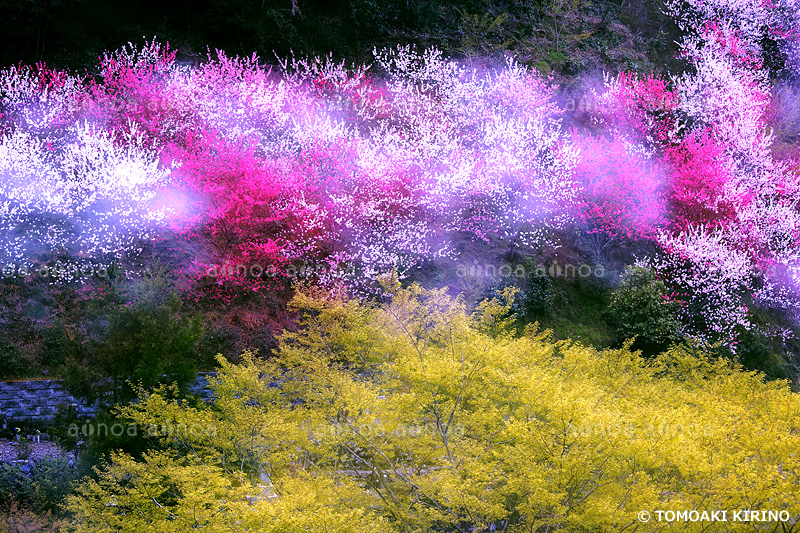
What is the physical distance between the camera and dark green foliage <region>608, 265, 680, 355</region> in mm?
18750

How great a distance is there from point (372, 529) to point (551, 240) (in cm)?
1415

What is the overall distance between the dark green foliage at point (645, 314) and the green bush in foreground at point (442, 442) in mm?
3221

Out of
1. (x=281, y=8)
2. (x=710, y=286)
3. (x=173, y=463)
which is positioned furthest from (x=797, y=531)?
(x=281, y=8)

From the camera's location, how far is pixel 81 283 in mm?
17594

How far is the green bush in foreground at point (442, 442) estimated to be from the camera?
387 inches

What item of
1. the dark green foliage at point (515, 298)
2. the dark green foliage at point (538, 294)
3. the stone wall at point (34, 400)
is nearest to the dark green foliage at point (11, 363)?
the stone wall at point (34, 400)

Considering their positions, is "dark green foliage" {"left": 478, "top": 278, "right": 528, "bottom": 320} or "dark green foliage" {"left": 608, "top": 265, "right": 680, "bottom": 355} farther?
"dark green foliage" {"left": 478, "top": 278, "right": 528, "bottom": 320}

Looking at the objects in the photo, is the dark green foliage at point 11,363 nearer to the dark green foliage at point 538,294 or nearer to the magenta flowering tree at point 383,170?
the magenta flowering tree at point 383,170

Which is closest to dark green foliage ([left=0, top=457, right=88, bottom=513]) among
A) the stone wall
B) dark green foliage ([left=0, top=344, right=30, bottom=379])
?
the stone wall

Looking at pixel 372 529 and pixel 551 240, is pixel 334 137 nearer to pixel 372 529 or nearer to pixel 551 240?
pixel 551 240

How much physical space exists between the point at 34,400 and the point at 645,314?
1639 centimetres

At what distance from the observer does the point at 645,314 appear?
743 inches

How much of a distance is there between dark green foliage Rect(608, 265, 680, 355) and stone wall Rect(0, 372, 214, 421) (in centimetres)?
1231

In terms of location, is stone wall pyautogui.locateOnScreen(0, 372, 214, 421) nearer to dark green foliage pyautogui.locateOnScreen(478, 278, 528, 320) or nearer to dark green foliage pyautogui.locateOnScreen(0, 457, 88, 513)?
dark green foliage pyautogui.locateOnScreen(0, 457, 88, 513)
